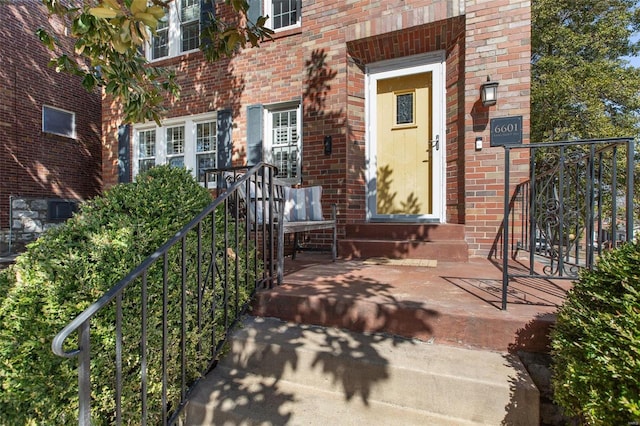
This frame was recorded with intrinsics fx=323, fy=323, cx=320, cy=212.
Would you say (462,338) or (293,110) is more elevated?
(293,110)

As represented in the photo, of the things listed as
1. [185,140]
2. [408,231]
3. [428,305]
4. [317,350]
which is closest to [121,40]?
[317,350]

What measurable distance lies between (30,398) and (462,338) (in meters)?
2.20

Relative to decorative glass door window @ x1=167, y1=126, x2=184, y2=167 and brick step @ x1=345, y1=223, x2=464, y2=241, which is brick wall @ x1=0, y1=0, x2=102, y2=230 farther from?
brick step @ x1=345, y1=223, x2=464, y2=241

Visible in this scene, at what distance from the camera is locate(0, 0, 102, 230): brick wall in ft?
27.3

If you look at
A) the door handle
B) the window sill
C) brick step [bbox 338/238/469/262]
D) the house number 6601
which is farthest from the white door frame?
the window sill

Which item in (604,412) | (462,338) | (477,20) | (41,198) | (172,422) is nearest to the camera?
(604,412)

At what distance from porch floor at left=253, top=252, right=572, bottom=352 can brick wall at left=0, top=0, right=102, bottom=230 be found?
9588mm

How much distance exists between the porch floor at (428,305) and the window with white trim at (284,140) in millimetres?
2504

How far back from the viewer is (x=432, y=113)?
4566 millimetres

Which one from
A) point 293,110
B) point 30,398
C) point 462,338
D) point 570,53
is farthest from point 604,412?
point 570,53

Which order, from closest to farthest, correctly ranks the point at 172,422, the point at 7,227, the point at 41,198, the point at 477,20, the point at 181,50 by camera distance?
1. the point at 172,422
2. the point at 477,20
3. the point at 181,50
4. the point at 7,227
5. the point at 41,198

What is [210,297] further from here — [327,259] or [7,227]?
[7,227]

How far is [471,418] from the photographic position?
1.56m

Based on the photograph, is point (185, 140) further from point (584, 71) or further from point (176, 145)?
point (584, 71)
